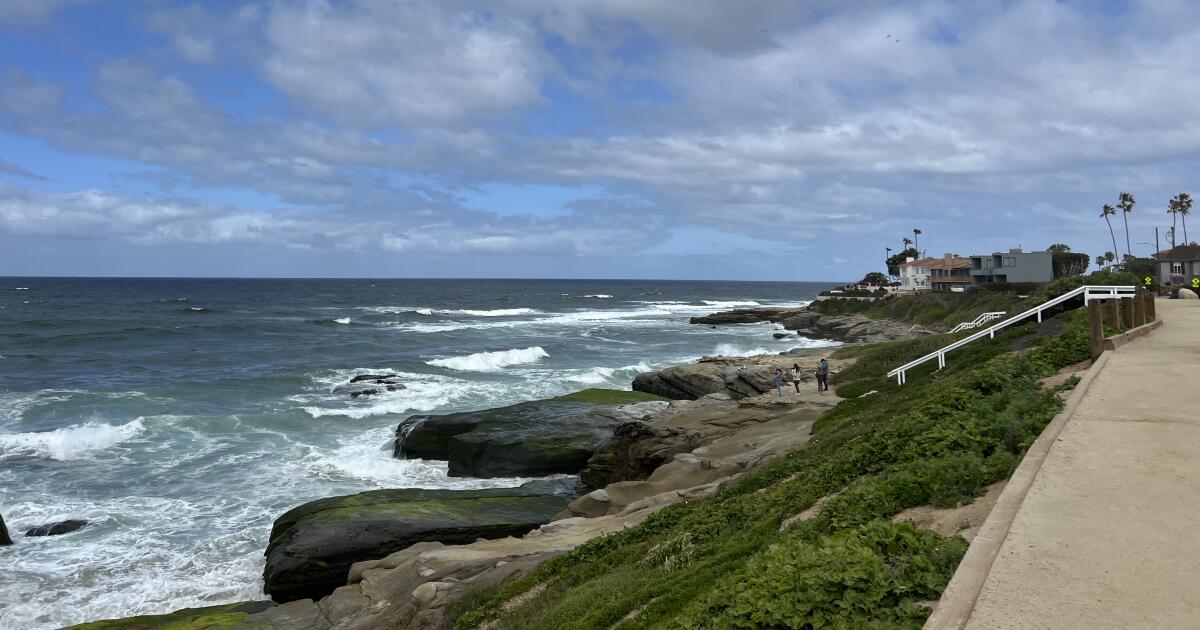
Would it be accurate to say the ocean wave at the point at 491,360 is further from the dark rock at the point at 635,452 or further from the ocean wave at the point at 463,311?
the ocean wave at the point at 463,311

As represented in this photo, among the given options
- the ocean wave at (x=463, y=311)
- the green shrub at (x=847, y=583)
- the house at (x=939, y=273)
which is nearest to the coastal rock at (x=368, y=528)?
the green shrub at (x=847, y=583)

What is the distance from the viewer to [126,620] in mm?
14203

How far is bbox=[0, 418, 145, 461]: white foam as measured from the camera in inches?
1118

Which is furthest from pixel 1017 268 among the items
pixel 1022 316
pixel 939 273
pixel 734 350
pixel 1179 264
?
pixel 1022 316

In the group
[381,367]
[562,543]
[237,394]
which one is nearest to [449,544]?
[562,543]

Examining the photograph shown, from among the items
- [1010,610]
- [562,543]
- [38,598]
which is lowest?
[38,598]

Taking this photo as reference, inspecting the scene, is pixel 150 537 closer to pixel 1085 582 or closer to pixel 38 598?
pixel 38 598

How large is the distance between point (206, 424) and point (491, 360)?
23359mm

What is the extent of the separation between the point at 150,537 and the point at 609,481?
38.9 ft

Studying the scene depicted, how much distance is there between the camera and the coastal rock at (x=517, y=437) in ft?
80.4

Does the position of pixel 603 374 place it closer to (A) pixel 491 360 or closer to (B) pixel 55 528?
(A) pixel 491 360

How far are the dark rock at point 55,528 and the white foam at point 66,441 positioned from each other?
8613mm

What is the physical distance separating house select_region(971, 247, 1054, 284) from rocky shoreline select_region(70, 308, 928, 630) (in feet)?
244

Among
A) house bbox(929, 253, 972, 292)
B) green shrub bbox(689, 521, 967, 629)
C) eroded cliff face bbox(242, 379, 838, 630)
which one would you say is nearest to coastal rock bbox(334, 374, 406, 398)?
eroded cliff face bbox(242, 379, 838, 630)
